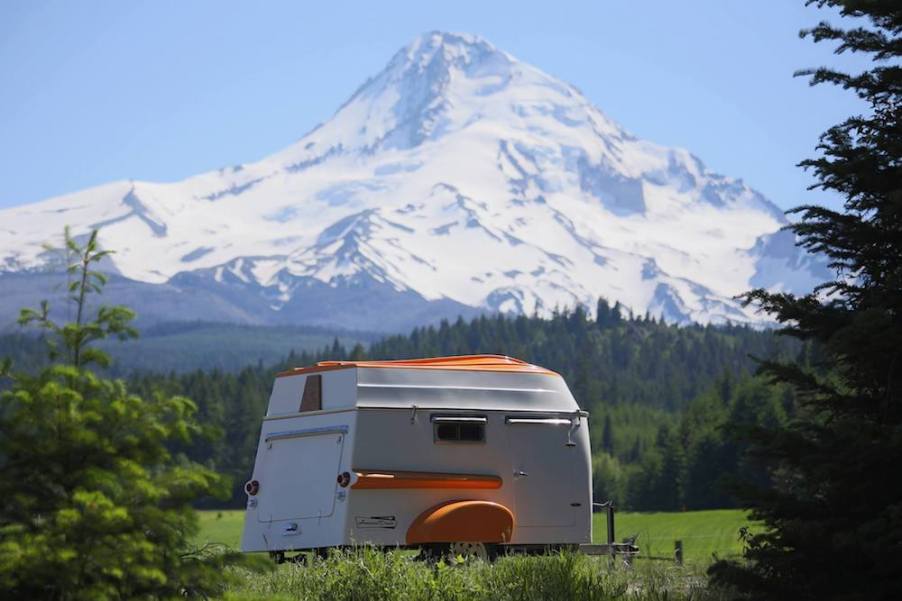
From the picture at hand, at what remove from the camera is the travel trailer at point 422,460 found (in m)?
19.0

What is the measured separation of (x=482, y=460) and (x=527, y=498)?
2.89 ft

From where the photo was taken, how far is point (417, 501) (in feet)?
63.3

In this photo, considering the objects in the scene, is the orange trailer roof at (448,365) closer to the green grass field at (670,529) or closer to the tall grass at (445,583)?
the tall grass at (445,583)

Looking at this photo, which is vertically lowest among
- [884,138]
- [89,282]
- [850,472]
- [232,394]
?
[850,472]

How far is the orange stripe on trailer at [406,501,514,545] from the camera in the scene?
62.5 feet

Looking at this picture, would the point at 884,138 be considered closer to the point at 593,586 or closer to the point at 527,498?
the point at 593,586

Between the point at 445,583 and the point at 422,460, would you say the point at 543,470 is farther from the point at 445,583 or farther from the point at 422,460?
the point at 445,583

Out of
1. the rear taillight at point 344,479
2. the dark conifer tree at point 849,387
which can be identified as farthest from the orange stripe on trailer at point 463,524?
the dark conifer tree at point 849,387

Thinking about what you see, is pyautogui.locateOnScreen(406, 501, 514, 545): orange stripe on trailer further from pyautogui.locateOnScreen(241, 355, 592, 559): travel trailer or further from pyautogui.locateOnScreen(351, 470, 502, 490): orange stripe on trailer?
pyautogui.locateOnScreen(351, 470, 502, 490): orange stripe on trailer

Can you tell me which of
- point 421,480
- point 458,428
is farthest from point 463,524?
point 458,428

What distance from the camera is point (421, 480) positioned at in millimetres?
19297

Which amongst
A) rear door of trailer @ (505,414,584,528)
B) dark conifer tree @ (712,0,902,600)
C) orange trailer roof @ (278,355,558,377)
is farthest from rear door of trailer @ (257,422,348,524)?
dark conifer tree @ (712,0,902,600)

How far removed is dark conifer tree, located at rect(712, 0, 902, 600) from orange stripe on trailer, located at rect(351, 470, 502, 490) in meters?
6.29

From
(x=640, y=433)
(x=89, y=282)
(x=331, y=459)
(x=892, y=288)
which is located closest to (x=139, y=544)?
(x=89, y=282)
